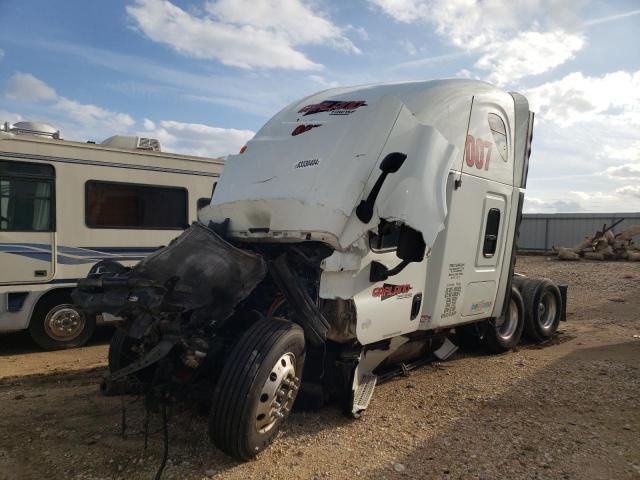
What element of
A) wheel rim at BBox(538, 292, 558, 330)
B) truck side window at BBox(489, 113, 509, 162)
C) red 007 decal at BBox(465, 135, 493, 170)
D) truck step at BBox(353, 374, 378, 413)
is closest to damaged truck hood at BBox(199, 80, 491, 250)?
red 007 decal at BBox(465, 135, 493, 170)

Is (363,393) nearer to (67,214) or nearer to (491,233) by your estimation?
(491,233)

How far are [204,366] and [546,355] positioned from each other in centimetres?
525

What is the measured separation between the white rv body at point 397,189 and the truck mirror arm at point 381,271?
45 millimetres

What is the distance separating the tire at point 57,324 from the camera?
300 inches

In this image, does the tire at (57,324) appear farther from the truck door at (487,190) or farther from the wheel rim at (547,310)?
the wheel rim at (547,310)

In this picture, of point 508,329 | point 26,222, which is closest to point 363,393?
point 508,329

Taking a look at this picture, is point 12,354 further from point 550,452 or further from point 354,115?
point 550,452

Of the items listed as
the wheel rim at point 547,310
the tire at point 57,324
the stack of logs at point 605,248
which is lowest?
the tire at point 57,324

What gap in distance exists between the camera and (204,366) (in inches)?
164

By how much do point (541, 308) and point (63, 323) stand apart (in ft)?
23.8

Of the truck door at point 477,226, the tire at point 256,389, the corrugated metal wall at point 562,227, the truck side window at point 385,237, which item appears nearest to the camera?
the tire at point 256,389

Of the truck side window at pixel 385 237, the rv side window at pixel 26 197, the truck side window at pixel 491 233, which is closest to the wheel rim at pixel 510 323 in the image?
the truck side window at pixel 491 233

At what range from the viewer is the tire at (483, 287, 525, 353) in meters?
7.34

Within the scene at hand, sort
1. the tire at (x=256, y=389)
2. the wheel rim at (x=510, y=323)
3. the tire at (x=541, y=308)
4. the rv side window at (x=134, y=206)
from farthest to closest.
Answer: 1. the tire at (x=541, y=308)
2. the rv side window at (x=134, y=206)
3. the wheel rim at (x=510, y=323)
4. the tire at (x=256, y=389)
